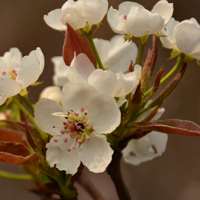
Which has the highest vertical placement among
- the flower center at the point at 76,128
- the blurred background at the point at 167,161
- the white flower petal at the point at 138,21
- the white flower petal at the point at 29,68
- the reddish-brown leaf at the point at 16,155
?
the white flower petal at the point at 138,21

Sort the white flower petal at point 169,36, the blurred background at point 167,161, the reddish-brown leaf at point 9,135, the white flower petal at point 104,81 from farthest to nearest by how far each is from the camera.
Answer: the blurred background at point 167,161 < the reddish-brown leaf at point 9,135 < the white flower petal at point 169,36 < the white flower petal at point 104,81

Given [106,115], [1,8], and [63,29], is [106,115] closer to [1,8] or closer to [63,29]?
[63,29]

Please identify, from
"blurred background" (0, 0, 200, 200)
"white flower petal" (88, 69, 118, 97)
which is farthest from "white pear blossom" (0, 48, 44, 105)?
"blurred background" (0, 0, 200, 200)

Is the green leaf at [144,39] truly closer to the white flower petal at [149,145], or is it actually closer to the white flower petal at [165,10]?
the white flower petal at [165,10]

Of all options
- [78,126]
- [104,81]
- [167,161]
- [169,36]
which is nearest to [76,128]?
[78,126]

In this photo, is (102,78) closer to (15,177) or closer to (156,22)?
(156,22)

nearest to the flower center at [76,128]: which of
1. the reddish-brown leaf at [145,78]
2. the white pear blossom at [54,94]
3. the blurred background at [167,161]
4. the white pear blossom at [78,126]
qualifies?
the white pear blossom at [78,126]

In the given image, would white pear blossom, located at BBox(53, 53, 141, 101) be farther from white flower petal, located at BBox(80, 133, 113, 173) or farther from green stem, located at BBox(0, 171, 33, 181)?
green stem, located at BBox(0, 171, 33, 181)
